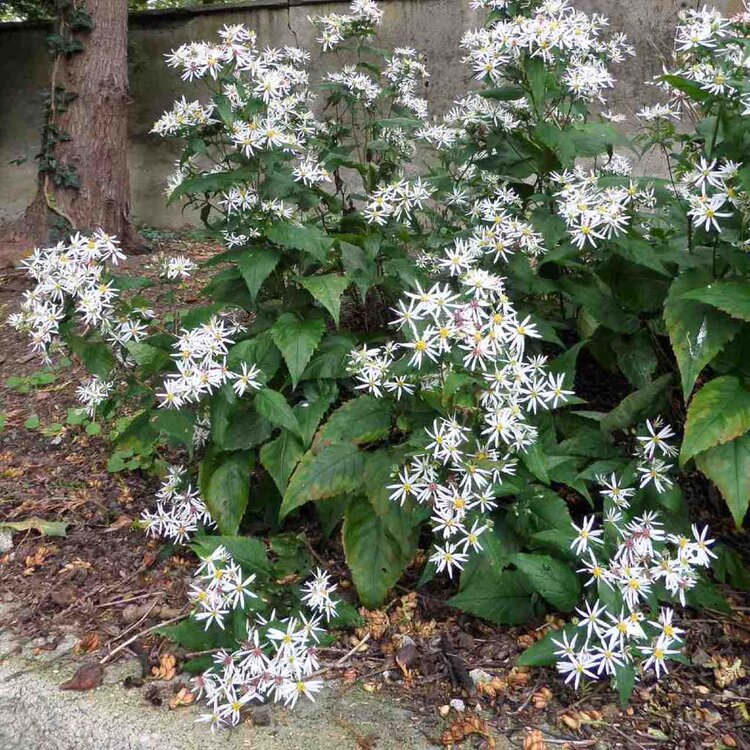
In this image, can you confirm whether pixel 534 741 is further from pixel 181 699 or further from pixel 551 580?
pixel 181 699

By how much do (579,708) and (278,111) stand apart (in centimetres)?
216

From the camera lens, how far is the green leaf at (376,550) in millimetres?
2396

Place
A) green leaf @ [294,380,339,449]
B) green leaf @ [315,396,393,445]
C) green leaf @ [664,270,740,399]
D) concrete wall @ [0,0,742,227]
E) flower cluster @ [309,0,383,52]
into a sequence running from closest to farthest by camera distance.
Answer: green leaf @ [664,270,740,399] < green leaf @ [315,396,393,445] < green leaf @ [294,380,339,449] < flower cluster @ [309,0,383,52] < concrete wall @ [0,0,742,227]

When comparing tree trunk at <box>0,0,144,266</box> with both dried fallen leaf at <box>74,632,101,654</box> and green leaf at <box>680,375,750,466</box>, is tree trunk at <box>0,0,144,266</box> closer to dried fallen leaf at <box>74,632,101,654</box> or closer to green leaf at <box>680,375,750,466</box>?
dried fallen leaf at <box>74,632,101,654</box>

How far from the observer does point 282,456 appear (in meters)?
2.52

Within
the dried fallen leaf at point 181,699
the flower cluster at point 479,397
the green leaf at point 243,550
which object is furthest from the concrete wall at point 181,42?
the dried fallen leaf at point 181,699

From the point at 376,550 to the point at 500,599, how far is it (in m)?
0.41

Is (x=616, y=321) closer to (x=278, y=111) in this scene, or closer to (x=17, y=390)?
(x=278, y=111)

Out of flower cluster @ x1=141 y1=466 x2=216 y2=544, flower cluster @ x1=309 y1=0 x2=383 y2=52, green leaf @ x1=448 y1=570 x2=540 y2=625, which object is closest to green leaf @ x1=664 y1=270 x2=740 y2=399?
green leaf @ x1=448 y1=570 x2=540 y2=625

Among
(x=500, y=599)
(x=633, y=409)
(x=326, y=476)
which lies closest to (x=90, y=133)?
(x=326, y=476)

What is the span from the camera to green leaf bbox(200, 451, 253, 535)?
2549 mm

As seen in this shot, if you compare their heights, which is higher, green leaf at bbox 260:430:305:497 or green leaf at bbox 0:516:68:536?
green leaf at bbox 260:430:305:497

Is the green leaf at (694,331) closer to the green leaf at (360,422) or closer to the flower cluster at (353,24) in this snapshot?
the green leaf at (360,422)

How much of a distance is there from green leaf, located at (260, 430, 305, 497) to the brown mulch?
42 centimetres
